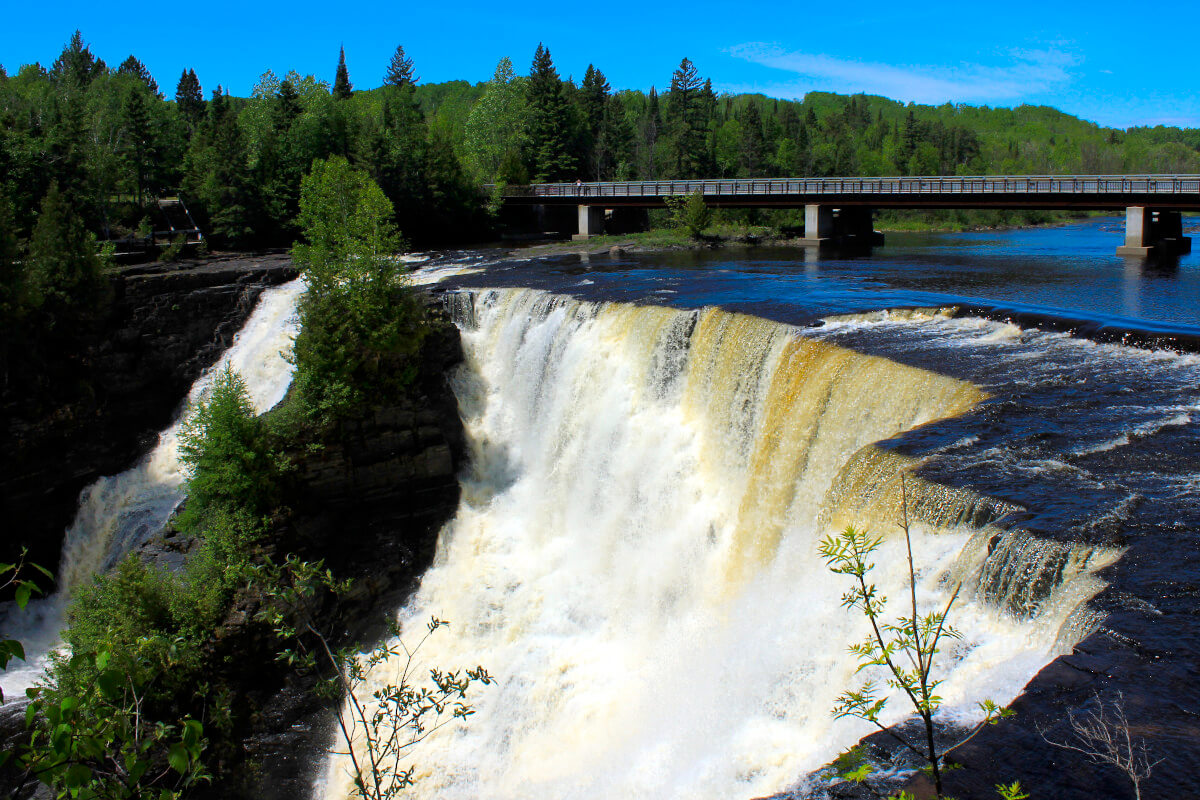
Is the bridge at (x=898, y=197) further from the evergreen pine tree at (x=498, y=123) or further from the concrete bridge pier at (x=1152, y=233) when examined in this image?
the evergreen pine tree at (x=498, y=123)

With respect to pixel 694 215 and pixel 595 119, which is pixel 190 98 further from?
pixel 694 215

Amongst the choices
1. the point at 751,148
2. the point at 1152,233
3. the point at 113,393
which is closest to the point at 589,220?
the point at 1152,233

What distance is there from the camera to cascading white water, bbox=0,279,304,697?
22.0 metres

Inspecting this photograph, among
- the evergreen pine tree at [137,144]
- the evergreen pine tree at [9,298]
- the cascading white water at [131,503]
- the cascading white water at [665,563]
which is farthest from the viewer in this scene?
the evergreen pine tree at [137,144]

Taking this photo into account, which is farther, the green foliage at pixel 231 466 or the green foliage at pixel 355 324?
the green foliage at pixel 355 324

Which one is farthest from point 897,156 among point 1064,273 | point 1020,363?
point 1020,363

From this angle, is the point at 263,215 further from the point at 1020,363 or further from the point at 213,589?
the point at 1020,363

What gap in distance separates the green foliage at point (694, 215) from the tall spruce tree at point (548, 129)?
19580 mm

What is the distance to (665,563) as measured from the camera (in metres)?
18.4

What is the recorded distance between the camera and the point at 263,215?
47312 mm

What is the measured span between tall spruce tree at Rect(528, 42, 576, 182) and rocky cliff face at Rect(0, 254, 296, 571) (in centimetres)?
4217

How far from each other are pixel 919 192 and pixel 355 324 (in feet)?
125

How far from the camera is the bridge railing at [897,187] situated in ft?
141

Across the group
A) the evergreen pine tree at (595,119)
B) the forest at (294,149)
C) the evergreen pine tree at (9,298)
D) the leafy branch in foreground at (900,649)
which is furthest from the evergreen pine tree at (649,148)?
the leafy branch in foreground at (900,649)
